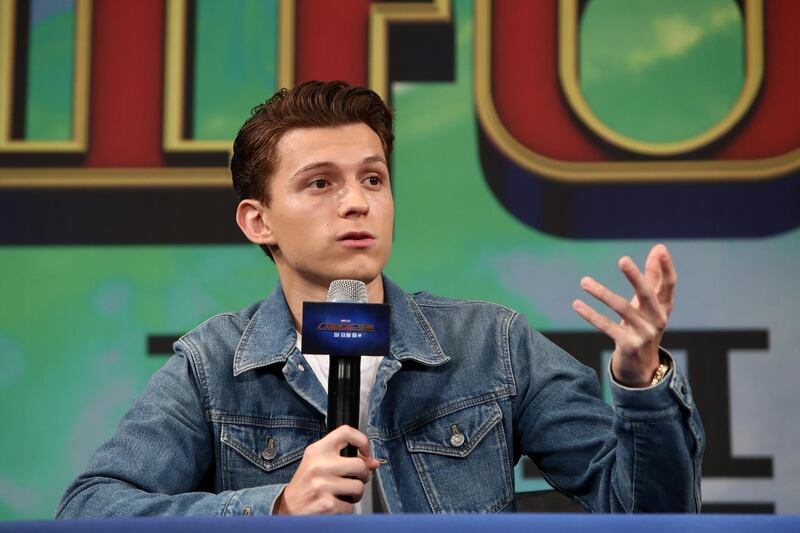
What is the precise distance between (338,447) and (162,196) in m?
1.66

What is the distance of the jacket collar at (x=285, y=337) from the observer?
74.3 inches

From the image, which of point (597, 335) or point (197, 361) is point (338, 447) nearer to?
point (197, 361)

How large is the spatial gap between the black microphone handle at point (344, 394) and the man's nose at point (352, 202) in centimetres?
45

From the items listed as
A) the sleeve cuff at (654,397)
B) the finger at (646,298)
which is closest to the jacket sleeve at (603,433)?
the sleeve cuff at (654,397)

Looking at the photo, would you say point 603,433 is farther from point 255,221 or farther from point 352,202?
point 255,221

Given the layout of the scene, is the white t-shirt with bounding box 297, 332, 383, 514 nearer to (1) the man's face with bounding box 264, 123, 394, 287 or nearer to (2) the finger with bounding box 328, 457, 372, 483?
(1) the man's face with bounding box 264, 123, 394, 287

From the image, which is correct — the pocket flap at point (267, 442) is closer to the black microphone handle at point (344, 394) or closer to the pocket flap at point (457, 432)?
the pocket flap at point (457, 432)

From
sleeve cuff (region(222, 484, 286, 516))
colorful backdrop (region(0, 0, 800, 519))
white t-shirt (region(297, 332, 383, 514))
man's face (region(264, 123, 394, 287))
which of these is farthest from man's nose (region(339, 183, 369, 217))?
colorful backdrop (region(0, 0, 800, 519))

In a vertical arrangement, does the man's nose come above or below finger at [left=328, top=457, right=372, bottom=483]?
above

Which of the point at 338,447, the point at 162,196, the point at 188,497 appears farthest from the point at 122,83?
the point at 338,447

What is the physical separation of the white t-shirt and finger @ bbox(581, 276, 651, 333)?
591 millimetres

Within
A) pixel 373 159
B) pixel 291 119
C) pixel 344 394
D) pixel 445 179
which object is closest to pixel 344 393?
pixel 344 394

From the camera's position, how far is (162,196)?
9.54 feet

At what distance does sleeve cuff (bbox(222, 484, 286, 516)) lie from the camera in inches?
60.5
